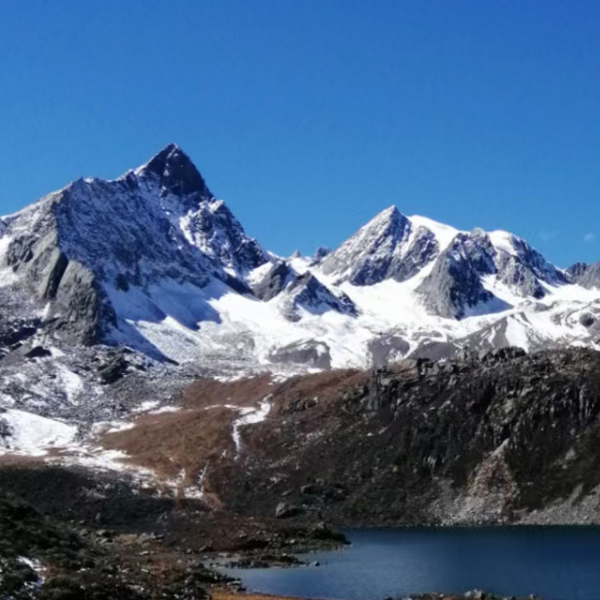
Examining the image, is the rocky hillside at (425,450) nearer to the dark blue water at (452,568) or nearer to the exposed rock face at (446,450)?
the exposed rock face at (446,450)

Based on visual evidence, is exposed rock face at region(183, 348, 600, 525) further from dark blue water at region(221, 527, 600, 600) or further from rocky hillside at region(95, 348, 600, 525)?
dark blue water at region(221, 527, 600, 600)

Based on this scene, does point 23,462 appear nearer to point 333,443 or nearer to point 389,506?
point 333,443

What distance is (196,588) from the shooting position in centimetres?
6506

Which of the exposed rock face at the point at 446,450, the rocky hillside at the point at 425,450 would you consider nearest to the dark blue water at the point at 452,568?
the exposed rock face at the point at 446,450

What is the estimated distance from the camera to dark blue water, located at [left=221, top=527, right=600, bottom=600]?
73188mm

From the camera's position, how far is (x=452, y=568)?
87.3m

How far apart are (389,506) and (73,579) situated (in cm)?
9891

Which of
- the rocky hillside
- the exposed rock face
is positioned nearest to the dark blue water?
the exposed rock face

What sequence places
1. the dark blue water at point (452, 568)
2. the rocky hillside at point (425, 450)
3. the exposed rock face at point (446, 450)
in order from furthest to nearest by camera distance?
the rocky hillside at point (425, 450) < the exposed rock face at point (446, 450) < the dark blue water at point (452, 568)

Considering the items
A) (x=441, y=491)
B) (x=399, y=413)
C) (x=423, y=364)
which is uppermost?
(x=423, y=364)

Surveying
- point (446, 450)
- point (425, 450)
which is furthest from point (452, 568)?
point (425, 450)

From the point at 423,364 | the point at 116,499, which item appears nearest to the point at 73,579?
the point at 116,499

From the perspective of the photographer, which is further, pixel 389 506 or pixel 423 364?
pixel 423 364

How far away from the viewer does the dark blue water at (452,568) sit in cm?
7319
